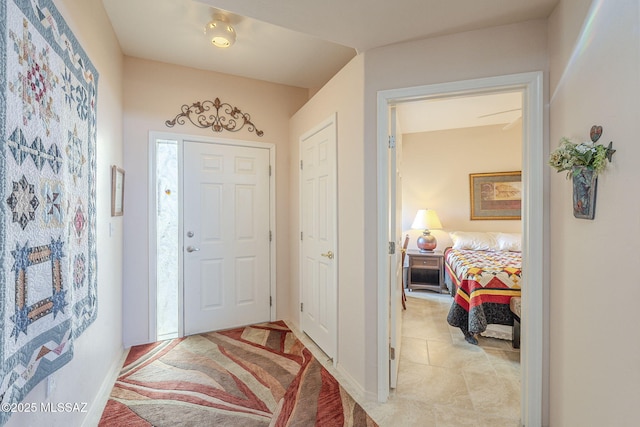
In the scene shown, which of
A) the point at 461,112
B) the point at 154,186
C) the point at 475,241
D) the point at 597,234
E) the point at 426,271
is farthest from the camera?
the point at 426,271

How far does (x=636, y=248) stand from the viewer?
3.15 ft

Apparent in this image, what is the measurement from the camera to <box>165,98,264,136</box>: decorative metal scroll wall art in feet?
9.07

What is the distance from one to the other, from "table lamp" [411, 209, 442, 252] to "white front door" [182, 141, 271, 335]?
2.59 meters

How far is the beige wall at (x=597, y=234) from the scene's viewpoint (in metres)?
0.99

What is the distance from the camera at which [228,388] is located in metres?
1.98

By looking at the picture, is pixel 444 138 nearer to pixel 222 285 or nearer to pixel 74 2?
pixel 222 285

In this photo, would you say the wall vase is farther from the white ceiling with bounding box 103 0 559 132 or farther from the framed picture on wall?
the framed picture on wall

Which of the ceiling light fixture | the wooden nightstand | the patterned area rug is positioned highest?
the ceiling light fixture

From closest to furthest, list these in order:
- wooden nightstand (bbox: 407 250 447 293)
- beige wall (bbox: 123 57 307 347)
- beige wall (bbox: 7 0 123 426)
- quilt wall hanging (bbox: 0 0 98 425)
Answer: quilt wall hanging (bbox: 0 0 98 425) → beige wall (bbox: 7 0 123 426) → beige wall (bbox: 123 57 307 347) → wooden nightstand (bbox: 407 250 447 293)

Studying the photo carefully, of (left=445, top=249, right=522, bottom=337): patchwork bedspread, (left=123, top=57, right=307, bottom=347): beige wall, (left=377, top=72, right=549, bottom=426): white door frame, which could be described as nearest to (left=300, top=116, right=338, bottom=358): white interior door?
(left=123, top=57, right=307, bottom=347): beige wall

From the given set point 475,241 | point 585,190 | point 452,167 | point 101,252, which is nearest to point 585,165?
point 585,190

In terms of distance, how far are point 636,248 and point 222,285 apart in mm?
2964

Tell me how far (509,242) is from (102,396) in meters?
4.84

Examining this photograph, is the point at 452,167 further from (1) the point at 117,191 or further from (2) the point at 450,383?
(1) the point at 117,191
